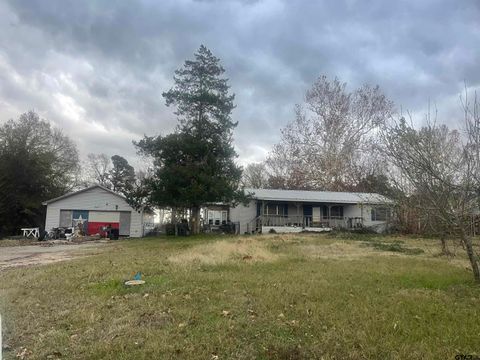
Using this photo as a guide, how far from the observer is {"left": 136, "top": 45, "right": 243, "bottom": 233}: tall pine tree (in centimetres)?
2648

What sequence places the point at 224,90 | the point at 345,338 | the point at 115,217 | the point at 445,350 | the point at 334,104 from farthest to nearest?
the point at 334,104 < the point at 115,217 < the point at 224,90 < the point at 345,338 < the point at 445,350

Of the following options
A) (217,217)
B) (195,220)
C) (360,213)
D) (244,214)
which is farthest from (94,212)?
(360,213)

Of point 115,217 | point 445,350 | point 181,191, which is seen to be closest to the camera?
point 445,350

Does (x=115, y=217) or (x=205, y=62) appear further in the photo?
(x=115, y=217)

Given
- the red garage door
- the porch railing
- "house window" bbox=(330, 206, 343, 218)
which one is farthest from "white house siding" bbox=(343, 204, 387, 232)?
the red garage door

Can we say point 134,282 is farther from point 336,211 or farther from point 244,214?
point 336,211

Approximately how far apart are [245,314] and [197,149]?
2227 centimetres

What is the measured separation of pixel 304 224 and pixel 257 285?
960 inches

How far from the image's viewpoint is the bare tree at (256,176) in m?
53.5

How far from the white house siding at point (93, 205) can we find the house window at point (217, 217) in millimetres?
6097

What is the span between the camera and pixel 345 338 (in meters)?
4.72

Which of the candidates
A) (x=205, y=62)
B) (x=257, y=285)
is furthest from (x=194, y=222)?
(x=257, y=285)

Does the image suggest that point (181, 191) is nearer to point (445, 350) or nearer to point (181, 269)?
point (181, 269)

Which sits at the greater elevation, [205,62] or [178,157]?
[205,62]
